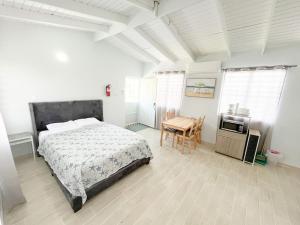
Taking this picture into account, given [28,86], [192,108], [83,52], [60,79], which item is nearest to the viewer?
[28,86]

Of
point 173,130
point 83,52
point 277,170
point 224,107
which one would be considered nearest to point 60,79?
point 83,52

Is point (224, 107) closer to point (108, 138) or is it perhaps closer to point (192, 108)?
point (192, 108)

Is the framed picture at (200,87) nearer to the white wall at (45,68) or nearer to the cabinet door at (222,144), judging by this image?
the cabinet door at (222,144)

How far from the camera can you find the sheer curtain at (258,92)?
122 inches

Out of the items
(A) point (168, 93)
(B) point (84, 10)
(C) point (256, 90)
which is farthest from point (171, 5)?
(A) point (168, 93)

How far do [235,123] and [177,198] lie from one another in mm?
2288

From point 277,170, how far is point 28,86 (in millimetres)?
5685

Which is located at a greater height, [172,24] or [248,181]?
[172,24]

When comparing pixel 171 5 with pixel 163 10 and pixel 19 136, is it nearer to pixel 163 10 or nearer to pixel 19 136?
pixel 163 10

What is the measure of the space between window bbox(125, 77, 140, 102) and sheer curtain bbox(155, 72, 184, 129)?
1057mm

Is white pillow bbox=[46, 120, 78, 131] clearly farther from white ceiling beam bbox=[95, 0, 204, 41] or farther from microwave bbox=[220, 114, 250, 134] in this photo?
microwave bbox=[220, 114, 250, 134]

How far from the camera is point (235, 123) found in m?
3.30

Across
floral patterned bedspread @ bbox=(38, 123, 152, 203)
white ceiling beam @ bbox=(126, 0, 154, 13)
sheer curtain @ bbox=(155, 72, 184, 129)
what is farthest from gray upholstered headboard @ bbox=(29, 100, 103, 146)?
white ceiling beam @ bbox=(126, 0, 154, 13)

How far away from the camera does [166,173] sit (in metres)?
2.71
